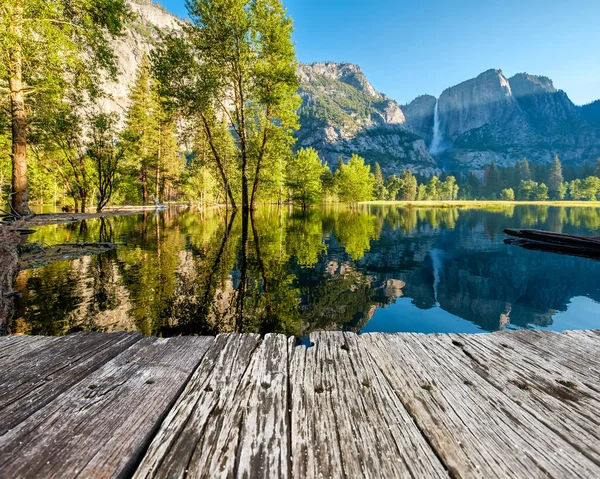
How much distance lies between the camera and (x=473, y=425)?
5.25ft

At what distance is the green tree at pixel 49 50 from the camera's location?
1220cm

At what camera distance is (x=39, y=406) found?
167 centimetres

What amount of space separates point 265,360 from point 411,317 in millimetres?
4128

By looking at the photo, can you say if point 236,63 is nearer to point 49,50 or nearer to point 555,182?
point 49,50

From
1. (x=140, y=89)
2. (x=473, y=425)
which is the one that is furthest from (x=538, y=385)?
(x=140, y=89)

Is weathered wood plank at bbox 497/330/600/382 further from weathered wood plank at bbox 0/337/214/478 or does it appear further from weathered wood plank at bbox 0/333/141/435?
weathered wood plank at bbox 0/333/141/435

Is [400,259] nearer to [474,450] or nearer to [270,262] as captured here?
[270,262]

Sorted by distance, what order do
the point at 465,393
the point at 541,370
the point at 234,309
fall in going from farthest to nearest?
the point at 234,309, the point at 541,370, the point at 465,393

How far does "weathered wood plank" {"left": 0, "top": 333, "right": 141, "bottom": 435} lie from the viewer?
1683 millimetres

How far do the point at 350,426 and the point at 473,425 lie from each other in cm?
75

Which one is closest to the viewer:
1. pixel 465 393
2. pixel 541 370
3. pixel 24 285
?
pixel 465 393

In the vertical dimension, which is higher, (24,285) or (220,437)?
(220,437)

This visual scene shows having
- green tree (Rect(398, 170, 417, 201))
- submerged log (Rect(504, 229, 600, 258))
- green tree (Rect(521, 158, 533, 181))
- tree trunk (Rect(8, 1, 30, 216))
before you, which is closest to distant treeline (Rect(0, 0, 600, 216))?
tree trunk (Rect(8, 1, 30, 216))

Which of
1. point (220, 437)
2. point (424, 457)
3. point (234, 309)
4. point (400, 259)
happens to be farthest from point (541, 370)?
point (400, 259)
